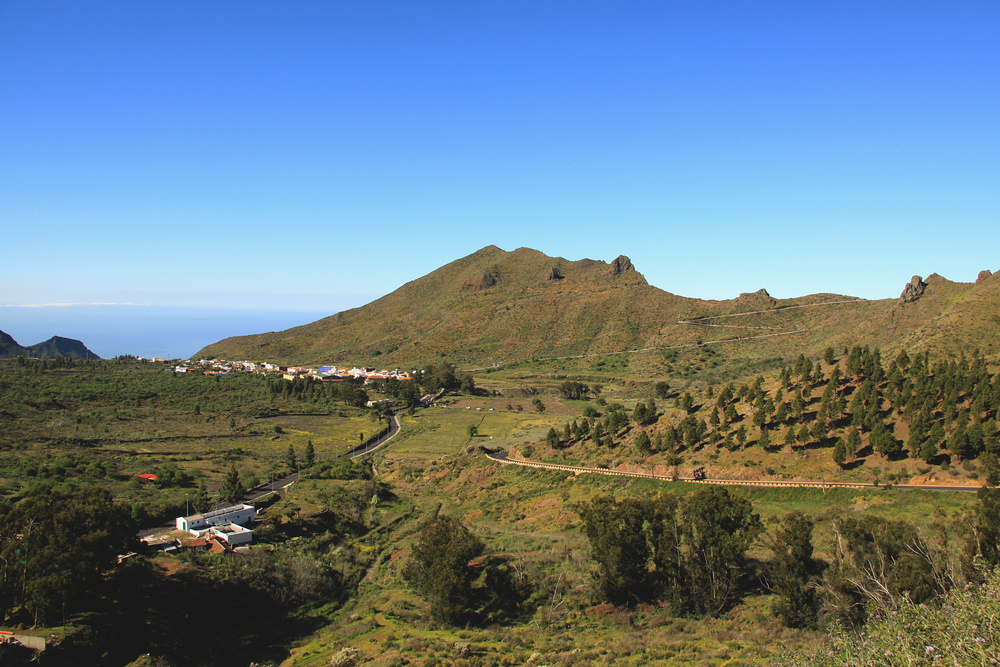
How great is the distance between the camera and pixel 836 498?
30219 mm

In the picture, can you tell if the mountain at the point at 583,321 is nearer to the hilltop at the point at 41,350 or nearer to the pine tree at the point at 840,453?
the pine tree at the point at 840,453

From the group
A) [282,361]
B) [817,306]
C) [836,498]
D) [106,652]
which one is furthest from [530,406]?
[282,361]

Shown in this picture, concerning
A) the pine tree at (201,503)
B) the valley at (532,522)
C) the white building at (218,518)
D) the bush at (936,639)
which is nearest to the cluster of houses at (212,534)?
the white building at (218,518)

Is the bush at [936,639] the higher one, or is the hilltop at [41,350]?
the hilltop at [41,350]

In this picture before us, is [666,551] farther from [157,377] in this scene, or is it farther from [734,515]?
[157,377]

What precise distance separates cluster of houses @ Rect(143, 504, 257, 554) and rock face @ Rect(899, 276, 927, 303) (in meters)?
96.1

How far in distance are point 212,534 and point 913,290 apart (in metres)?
100

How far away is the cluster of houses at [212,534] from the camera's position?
2917cm

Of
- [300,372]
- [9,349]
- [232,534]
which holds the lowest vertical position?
[232,534]

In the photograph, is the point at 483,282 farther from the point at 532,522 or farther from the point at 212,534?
the point at 212,534

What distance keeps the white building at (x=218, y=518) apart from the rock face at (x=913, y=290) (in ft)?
314

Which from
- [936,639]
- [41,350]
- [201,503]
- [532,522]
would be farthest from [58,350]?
[936,639]

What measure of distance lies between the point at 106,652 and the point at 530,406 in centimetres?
6453

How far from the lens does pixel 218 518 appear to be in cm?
3306
